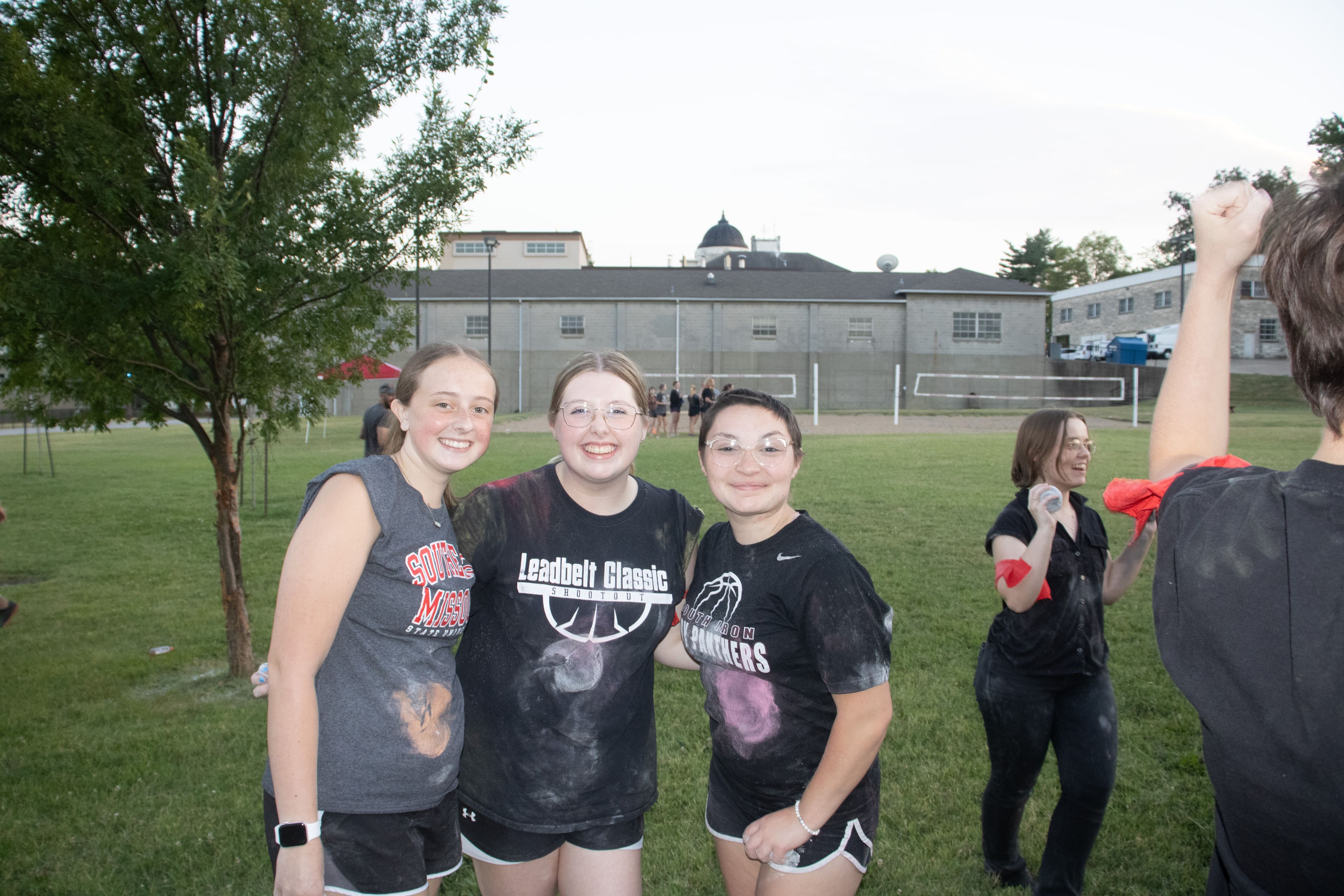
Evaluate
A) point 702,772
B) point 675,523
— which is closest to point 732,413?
point 675,523

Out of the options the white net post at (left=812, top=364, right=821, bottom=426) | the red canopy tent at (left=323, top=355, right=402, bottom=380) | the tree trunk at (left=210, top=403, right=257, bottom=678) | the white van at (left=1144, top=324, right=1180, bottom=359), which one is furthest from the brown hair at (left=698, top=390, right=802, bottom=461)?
the white van at (left=1144, top=324, right=1180, bottom=359)

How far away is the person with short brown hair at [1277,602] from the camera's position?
119 centimetres

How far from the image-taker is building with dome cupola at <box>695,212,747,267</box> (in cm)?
7662

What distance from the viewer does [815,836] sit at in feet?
7.47

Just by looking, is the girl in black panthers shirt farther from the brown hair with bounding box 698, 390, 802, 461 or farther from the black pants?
the black pants

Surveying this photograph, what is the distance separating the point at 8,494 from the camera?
17.7 metres

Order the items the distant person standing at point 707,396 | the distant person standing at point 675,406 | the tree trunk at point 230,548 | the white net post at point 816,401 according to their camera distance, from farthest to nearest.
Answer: the white net post at point 816,401 → the distant person standing at point 675,406 → the distant person standing at point 707,396 → the tree trunk at point 230,548

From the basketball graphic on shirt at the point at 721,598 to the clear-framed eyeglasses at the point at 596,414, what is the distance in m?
0.55

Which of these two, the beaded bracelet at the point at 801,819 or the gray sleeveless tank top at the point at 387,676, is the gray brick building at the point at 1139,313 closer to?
the beaded bracelet at the point at 801,819

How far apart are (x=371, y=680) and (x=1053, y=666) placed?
2673 millimetres

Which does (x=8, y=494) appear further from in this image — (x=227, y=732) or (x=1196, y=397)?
(x=1196, y=397)

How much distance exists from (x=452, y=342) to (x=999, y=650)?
8.57 feet

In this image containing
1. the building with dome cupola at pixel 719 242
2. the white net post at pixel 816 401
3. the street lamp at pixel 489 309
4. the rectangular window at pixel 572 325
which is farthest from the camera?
the building with dome cupola at pixel 719 242

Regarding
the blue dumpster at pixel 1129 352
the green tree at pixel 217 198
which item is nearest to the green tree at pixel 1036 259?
the blue dumpster at pixel 1129 352
